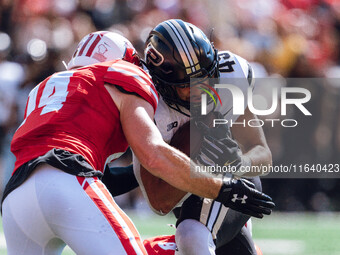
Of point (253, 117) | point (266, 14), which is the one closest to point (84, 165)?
point (253, 117)

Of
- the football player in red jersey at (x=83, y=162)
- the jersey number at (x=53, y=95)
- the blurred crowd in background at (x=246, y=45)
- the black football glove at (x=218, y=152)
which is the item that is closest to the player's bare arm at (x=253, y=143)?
the black football glove at (x=218, y=152)

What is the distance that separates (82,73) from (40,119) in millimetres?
279

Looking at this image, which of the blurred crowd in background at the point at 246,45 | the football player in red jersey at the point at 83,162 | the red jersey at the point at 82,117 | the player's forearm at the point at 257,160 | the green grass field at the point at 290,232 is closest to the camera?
the football player in red jersey at the point at 83,162

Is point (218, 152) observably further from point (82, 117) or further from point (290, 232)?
point (290, 232)

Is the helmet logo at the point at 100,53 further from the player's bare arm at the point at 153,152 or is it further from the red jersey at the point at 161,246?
the red jersey at the point at 161,246

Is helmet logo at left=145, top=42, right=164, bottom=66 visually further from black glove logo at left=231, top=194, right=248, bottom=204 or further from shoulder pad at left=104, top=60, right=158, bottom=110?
black glove logo at left=231, top=194, right=248, bottom=204

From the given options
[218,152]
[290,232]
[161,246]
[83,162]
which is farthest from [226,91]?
[290,232]

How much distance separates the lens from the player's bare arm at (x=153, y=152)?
8.78 feet

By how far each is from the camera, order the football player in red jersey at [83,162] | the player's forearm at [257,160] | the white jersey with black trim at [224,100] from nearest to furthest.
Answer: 1. the football player in red jersey at [83,162]
2. the white jersey with black trim at [224,100]
3. the player's forearm at [257,160]

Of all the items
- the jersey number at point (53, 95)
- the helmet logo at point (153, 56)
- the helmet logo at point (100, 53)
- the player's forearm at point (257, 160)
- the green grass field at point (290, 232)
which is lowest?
the green grass field at point (290, 232)

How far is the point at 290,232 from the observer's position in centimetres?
630

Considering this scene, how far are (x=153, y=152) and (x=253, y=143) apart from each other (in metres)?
1.29

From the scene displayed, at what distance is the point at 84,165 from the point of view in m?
2.68

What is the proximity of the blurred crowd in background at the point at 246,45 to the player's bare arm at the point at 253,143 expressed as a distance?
313 cm
